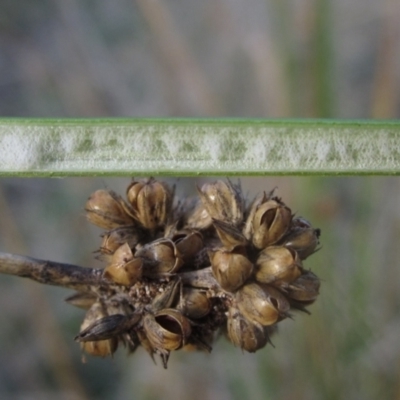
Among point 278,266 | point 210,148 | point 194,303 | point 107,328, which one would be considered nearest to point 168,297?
point 194,303

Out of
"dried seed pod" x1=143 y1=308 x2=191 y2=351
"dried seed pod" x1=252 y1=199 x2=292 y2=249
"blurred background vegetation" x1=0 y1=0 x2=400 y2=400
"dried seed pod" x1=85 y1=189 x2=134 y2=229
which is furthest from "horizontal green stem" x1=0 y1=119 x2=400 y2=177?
"blurred background vegetation" x1=0 y1=0 x2=400 y2=400

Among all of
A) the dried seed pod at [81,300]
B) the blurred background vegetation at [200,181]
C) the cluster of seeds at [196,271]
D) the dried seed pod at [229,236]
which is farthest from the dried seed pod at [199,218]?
the blurred background vegetation at [200,181]

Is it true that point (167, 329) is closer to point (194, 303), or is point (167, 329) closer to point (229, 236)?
point (194, 303)

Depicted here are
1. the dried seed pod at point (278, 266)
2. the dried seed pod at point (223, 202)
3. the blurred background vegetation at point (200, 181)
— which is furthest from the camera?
the blurred background vegetation at point (200, 181)

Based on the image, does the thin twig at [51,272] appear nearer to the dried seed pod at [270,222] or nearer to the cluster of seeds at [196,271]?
the cluster of seeds at [196,271]

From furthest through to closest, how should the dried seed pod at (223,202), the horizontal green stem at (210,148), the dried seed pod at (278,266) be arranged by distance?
the dried seed pod at (223,202) < the dried seed pod at (278,266) < the horizontal green stem at (210,148)

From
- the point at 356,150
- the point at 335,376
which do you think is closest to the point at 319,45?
the point at 335,376

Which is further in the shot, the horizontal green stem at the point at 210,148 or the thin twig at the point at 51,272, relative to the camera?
the thin twig at the point at 51,272

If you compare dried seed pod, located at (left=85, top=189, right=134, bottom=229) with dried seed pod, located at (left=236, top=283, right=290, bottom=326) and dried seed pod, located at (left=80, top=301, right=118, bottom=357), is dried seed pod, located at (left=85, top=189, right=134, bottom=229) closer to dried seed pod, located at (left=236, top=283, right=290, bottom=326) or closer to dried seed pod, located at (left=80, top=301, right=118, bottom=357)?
dried seed pod, located at (left=80, top=301, right=118, bottom=357)

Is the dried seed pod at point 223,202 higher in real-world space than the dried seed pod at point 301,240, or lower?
higher
